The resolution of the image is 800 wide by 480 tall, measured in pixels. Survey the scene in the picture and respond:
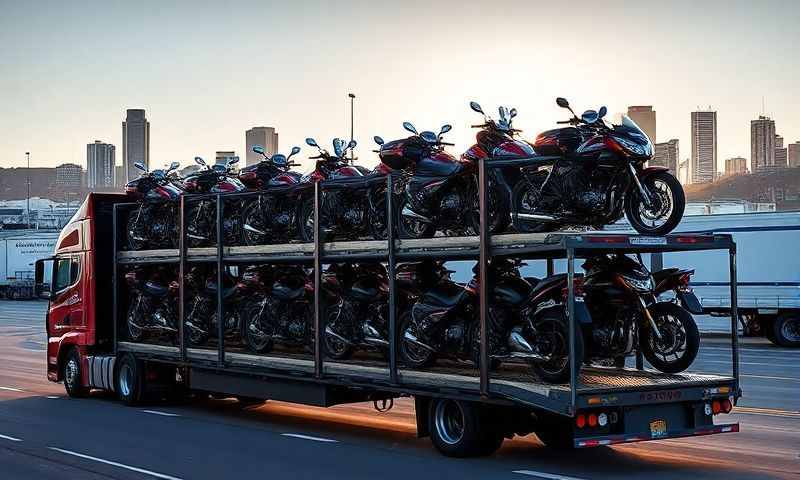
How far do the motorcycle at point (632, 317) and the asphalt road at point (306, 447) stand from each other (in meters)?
1.08

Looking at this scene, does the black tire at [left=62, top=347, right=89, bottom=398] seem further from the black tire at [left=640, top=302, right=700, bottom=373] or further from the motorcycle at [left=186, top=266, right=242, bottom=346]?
the black tire at [left=640, top=302, right=700, bottom=373]

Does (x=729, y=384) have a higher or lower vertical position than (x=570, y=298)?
lower

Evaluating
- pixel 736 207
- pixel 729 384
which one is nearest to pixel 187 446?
pixel 729 384

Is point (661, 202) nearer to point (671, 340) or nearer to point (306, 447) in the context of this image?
point (671, 340)

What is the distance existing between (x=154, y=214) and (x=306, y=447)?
20.8 ft

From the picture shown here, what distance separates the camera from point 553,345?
1116 cm

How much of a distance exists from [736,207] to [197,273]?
28.2 meters

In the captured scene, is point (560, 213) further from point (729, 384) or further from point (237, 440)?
point (237, 440)

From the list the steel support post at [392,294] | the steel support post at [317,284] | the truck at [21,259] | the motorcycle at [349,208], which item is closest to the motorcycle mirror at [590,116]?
the steel support post at [392,294]

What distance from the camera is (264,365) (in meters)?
15.1

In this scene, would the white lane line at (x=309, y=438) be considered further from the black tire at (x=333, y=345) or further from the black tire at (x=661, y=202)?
the black tire at (x=661, y=202)

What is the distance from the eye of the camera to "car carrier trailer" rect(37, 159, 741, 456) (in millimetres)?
10805

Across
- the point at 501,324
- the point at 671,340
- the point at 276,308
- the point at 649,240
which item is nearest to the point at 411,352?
the point at 501,324

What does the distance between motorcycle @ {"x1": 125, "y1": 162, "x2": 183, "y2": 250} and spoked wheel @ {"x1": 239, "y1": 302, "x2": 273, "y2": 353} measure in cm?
213
